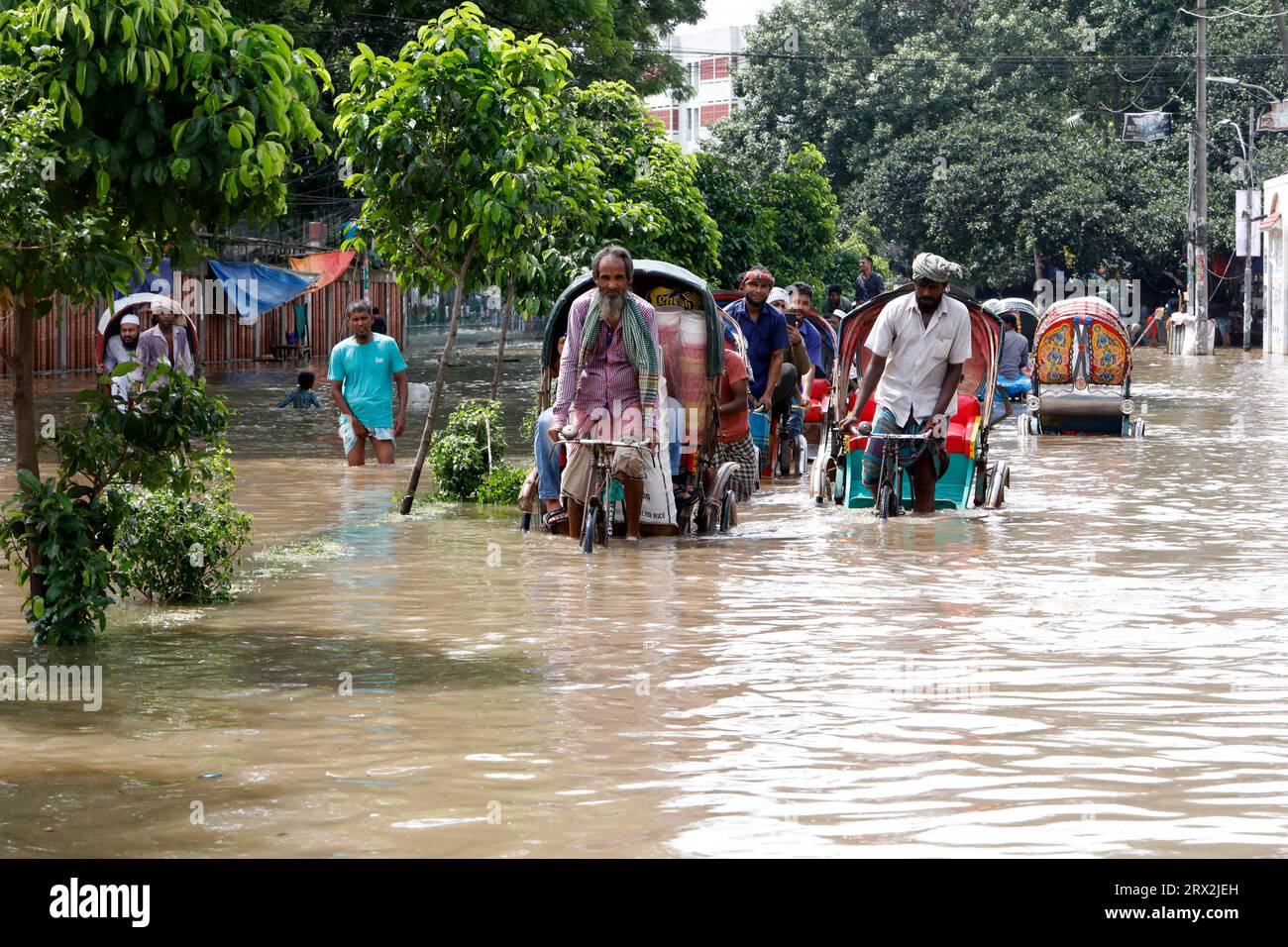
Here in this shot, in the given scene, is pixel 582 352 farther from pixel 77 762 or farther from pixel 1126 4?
pixel 1126 4

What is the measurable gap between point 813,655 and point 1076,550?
13.5 ft

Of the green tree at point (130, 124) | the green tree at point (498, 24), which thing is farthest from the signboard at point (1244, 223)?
the green tree at point (130, 124)

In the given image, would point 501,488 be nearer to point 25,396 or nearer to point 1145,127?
point 25,396

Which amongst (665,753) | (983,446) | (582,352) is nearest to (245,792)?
(665,753)

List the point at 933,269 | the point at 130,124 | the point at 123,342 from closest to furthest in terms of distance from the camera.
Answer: the point at 130,124 < the point at 933,269 < the point at 123,342

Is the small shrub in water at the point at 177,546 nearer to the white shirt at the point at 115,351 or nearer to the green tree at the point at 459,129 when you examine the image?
the green tree at the point at 459,129

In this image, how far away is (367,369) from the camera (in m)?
16.7

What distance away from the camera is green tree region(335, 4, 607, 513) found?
41.9 feet

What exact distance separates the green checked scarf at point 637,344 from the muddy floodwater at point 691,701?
97cm

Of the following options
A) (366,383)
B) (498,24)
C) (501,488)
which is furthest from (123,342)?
(498,24)

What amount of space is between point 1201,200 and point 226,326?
25.7 m

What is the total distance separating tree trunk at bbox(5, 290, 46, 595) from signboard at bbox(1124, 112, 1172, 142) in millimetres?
47499

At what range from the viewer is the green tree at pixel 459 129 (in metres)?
12.8

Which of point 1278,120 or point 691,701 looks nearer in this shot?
point 691,701
